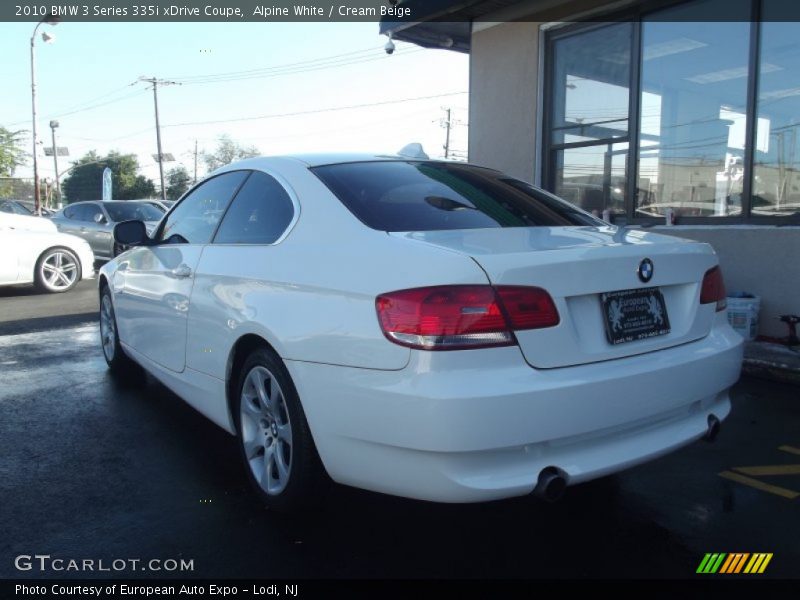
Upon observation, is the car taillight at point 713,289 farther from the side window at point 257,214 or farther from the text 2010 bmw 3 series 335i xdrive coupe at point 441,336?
the side window at point 257,214

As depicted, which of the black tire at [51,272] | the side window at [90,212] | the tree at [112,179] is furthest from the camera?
the tree at [112,179]

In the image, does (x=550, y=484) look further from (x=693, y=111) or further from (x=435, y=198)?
(x=693, y=111)

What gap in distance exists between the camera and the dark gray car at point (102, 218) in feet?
48.1

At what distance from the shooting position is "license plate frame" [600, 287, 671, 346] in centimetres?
251

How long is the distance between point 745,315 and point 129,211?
12624mm

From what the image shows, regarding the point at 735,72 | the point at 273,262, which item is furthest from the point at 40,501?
the point at 735,72

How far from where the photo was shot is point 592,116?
8188 mm

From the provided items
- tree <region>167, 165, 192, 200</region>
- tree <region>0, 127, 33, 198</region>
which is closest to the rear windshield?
tree <region>0, 127, 33, 198</region>

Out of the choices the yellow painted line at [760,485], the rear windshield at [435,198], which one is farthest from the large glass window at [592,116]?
the yellow painted line at [760,485]

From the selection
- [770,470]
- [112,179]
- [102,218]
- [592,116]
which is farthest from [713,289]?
[112,179]

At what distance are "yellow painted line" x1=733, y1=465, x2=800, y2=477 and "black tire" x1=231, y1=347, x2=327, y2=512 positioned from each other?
2.22 metres

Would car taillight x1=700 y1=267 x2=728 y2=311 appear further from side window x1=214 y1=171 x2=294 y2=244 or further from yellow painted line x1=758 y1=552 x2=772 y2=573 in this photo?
side window x1=214 y1=171 x2=294 y2=244

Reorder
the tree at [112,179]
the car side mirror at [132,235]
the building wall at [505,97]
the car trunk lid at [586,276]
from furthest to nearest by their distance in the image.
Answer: the tree at [112,179] → the building wall at [505,97] → the car side mirror at [132,235] → the car trunk lid at [586,276]

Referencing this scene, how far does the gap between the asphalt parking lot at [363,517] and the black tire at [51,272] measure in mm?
7345
